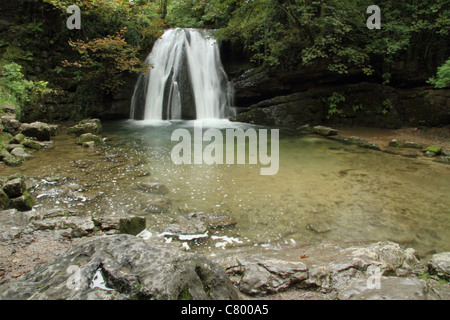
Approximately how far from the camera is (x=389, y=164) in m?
6.43

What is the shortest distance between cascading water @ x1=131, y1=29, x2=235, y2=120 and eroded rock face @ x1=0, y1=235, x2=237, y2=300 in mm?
11265

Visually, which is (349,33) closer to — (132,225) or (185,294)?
(132,225)

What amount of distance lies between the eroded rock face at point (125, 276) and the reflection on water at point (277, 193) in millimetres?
1355

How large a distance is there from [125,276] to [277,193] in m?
3.47

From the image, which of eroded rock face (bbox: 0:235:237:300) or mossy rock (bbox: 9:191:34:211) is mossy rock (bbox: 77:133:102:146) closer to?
mossy rock (bbox: 9:191:34:211)

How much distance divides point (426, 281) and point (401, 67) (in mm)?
11965

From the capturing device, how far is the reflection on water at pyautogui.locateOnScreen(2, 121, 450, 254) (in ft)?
11.6

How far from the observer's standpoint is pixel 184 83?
510 inches

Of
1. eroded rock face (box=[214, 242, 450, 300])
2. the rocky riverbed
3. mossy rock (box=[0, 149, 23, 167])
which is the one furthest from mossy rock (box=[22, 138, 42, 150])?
eroded rock face (box=[214, 242, 450, 300])

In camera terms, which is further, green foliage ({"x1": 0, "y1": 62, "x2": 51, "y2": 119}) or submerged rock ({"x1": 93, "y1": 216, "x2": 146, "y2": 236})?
green foliage ({"x1": 0, "y1": 62, "x2": 51, "y2": 119})

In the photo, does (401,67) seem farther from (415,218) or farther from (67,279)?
(67,279)
